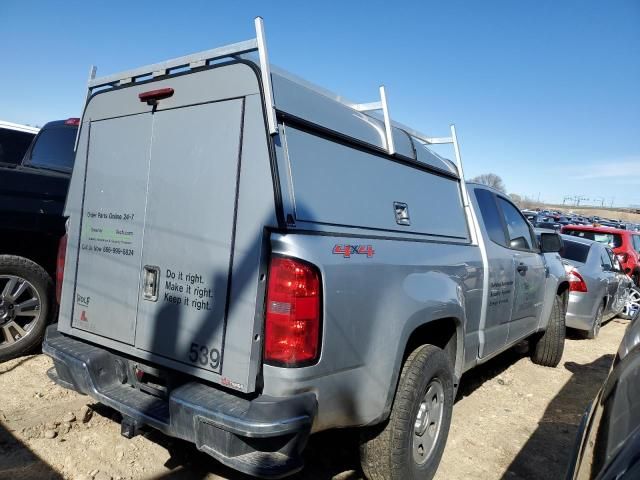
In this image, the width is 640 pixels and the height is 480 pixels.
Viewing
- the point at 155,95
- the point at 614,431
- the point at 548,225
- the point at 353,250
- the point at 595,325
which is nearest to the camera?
the point at 614,431

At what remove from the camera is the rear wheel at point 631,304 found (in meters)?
10.5

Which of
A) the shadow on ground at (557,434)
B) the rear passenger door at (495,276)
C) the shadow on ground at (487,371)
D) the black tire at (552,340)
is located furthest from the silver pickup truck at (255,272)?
the black tire at (552,340)

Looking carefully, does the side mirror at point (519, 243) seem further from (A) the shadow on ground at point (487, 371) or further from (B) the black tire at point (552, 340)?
(A) the shadow on ground at point (487, 371)

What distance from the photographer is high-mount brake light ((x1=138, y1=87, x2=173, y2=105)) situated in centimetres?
277

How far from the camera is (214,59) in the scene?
2.63 meters

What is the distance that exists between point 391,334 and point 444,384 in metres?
0.91

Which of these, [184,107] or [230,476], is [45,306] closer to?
[230,476]

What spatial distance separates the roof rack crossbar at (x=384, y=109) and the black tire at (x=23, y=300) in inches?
127

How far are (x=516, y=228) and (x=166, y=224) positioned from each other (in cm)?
365

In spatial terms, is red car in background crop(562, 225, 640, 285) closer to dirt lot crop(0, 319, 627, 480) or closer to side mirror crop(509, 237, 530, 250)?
dirt lot crop(0, 319, 627, 480)

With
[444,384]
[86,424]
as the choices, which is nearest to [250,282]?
[444,384]

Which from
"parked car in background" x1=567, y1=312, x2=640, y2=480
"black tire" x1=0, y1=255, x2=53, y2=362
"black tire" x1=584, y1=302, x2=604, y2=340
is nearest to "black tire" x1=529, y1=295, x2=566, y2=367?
"black tire" x1=584, y1=302, x2=604, y2=340

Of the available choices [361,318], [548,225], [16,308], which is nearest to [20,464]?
[16,308]

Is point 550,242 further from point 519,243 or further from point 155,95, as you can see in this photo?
point 155,95
